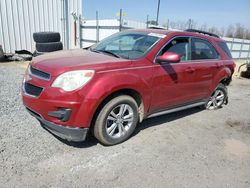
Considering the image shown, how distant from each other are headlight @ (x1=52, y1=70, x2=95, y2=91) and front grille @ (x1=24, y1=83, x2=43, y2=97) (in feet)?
0.99

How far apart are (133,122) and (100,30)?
9.01 m

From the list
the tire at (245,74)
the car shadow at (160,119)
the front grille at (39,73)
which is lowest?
the tire at (245,74)

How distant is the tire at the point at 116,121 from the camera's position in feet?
10.3

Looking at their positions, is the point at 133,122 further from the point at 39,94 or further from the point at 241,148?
the point at 241,148

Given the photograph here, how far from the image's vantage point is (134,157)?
316 cm

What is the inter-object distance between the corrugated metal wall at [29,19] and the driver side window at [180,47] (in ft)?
29.5

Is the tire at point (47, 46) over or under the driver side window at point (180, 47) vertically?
under

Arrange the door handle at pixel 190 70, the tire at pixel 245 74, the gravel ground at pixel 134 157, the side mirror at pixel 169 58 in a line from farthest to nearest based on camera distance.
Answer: the tire at pixel 245 74 → the door handle at pixel 190 70 → the side mirror at pixel 169 58 → the gravel ground at pixel 134 157

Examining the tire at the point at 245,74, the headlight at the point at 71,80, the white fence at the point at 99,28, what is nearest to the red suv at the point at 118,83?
the headlight at the point at 71,80

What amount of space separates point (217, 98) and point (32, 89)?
430 cm

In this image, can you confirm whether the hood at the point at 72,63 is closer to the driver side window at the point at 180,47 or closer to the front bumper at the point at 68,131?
the front bumper at the point at 68,131

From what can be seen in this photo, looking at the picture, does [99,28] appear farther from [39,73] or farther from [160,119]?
[39,73]

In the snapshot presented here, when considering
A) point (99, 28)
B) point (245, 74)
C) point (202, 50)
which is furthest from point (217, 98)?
point (99, 28)

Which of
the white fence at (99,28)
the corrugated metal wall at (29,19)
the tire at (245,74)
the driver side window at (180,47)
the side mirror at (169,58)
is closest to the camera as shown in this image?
the side mirror at (169,58)
